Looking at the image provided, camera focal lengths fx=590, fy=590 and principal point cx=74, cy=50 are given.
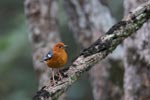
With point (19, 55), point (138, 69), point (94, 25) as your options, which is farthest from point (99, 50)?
point (19, 55)

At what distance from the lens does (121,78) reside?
30.1ft

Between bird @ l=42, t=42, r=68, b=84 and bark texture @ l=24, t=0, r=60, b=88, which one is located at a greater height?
bark texture @ l=24, t=0, r=60, b=88

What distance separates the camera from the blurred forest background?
15.5 metres

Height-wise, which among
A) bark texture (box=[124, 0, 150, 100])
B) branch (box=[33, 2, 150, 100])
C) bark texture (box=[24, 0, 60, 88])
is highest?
bark texture (box=[24, 0, 60, 88])

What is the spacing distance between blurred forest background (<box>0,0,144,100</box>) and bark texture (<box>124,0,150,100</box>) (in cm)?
737

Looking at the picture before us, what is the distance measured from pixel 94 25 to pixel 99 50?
3.94 metres

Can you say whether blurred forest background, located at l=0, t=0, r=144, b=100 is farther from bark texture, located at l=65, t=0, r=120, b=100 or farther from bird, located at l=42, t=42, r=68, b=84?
bird, located at l=42, t=42, r=68, b=84

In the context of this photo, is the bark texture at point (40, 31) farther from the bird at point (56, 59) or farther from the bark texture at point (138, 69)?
the bird at point (56, 59)

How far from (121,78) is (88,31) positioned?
120 centimetres

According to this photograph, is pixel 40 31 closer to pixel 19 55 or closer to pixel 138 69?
pixel 138 69

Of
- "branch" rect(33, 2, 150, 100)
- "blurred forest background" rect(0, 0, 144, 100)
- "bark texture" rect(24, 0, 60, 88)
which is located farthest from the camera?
"blurred forest background" rect(0, 0, 144, 100)

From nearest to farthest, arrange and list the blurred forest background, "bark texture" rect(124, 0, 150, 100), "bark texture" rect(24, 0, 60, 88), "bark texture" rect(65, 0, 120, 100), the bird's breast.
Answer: the bird's breast < "bark texture" rect(124, 0, 150, 100) < "bark texture" rect(24, 0, 60, 88) < "bark texture" rect(65, 0, 120, 100) < the blurred forest background

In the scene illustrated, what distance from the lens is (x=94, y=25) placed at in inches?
377

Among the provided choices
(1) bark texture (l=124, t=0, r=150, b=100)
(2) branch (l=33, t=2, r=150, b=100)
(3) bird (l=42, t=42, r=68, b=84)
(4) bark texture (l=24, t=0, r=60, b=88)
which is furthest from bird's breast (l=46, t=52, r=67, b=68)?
(4) bark texture (l=24, t=0, r=60, b=88)
